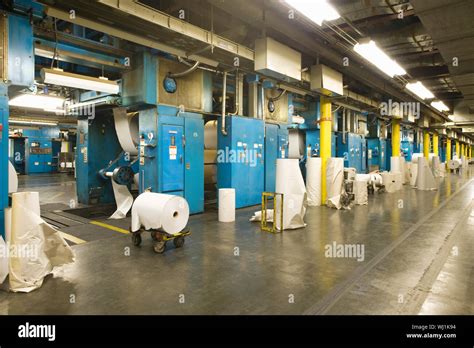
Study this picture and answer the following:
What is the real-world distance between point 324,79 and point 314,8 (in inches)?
124

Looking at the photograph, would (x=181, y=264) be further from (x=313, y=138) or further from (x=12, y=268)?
(x=313, y=138)

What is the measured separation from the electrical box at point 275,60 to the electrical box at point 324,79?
1.03 m

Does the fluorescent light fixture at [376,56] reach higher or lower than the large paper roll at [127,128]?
higher

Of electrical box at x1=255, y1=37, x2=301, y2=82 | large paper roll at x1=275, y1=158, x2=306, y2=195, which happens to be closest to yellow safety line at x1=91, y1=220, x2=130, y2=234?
large paper roll at x1=275, y1=158, x2=306, y2=195

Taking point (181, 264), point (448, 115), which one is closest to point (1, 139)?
point (181, 264)

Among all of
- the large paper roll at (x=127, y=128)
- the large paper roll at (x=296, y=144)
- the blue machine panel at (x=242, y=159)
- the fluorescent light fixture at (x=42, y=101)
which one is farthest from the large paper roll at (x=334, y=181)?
the fluorescent light fixture at (x=42, y=101)

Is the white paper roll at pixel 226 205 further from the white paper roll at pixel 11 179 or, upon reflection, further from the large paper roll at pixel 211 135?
the white paper roll at pixel 11 179

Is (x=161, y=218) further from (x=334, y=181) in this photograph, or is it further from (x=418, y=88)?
(x=418, y=88)

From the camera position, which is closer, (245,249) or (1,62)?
(1,62)

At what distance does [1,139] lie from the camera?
3.36 metres

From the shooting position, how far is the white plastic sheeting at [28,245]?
296 centimetres

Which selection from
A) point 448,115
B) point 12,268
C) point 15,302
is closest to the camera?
point 15,302

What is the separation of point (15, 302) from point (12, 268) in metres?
0.40

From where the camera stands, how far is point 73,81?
186 inches
